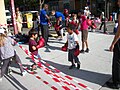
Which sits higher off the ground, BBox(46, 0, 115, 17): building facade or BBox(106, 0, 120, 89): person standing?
BBox(46, 0, 115, 17): building facade

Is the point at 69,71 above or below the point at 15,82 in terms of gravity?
above

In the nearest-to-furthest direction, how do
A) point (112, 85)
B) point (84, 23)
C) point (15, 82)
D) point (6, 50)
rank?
point (112, 85) < point (6, 50) < point (15, 82) < point (84, 23)

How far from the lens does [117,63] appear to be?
15.1 feet

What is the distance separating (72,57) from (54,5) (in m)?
33.9

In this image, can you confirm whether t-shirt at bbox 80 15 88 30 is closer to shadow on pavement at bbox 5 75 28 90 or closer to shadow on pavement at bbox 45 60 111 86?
shadow on pavement at bbox 45 60 111 86

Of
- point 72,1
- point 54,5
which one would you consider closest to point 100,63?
point 72,1

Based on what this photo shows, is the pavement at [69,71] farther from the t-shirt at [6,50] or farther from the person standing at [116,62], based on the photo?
the t-shirt at [6,50]

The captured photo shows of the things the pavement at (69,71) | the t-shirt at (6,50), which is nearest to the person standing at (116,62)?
the pavement at (69,71)

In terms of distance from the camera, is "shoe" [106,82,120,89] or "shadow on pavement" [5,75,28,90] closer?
"shoe" [106,82,120,89]

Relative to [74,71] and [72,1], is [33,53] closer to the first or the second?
[74,71]

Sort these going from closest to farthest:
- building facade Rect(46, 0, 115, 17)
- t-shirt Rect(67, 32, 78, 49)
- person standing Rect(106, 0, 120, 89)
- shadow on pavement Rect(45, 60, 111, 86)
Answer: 1. person standing Rect(106, 0, 120, 89)
2. shadow on pavement Rect(45, 60, 111, 86)
3. t-shirt Rect(67, 32, 78, 49)
4. building facade Rect(46, 0, 115, 17)

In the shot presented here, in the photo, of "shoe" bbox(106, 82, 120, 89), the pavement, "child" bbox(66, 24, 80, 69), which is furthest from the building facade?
"shoe" bbox(106, 82, 120, 89)

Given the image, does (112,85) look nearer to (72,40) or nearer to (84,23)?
(72,40)

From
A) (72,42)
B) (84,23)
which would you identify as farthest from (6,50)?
(84,23)
